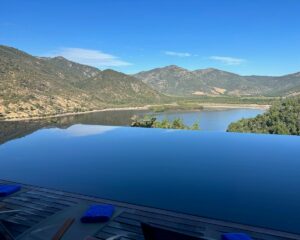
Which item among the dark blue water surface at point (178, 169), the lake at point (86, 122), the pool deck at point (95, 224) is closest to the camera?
the pool deck at point (95, 224)

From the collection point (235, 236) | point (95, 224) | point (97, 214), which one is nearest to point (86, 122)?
point (97, 214)

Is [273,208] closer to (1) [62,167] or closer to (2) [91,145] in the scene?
(1) [62,167]

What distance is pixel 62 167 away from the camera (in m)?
12.2

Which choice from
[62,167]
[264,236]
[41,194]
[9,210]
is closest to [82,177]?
[62,167]

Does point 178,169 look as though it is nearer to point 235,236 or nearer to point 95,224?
point 95,224

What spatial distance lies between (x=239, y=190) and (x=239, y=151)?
14.1ft

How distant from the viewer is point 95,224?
5719mm

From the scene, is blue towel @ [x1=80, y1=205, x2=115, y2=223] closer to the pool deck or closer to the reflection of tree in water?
the pool deck

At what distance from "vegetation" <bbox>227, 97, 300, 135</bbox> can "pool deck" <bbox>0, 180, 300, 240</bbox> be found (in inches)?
1394

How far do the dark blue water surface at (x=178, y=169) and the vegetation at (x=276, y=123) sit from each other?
2546cm

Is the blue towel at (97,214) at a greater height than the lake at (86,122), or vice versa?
the blue towel at (97,214)

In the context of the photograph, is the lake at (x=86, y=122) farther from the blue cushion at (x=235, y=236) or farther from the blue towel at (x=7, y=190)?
the blue cushion at (x=235, y=236)

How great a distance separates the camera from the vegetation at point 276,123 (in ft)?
128

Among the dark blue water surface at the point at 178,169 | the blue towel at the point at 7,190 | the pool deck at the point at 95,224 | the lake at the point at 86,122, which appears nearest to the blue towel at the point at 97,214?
the pool deck at the point at 95,224
